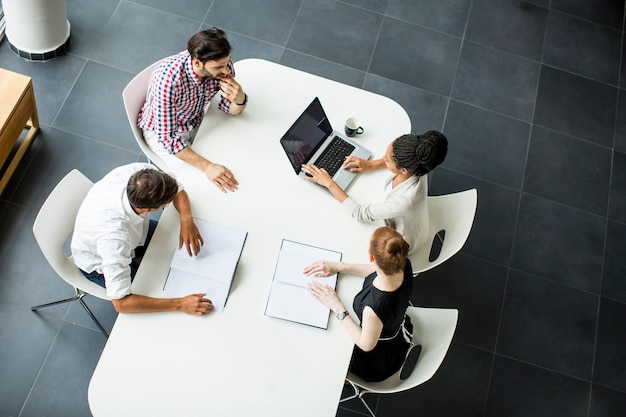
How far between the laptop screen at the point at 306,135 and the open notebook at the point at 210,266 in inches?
17.9

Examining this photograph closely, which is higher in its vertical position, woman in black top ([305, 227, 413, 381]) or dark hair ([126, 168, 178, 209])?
dark hair ([126, 168, 178, 209])

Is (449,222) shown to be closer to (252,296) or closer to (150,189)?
(252,296)

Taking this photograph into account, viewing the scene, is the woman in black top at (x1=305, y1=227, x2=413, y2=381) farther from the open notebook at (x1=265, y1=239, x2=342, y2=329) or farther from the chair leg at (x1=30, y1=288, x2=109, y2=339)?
the chair leg at (x1=30, y1=288, x2=109, y2=339)

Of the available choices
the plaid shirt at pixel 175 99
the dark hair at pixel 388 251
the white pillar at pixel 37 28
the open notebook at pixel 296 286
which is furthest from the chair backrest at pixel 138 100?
the dark hair at pixel 388 251

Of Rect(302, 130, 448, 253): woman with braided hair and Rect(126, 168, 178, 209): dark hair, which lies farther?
Rect(302, 130, 448, 253): woman with braided hair

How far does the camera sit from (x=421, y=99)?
4289 millimetres

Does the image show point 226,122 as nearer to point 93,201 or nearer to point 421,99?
point 93,201

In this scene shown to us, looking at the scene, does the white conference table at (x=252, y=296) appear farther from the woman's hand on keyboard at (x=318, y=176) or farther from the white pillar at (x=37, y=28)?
the white pillar at (x=37, y=28)

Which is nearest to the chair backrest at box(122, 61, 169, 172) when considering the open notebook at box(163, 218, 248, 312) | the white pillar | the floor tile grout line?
the open notebook at box(163, 218, 248, 312)

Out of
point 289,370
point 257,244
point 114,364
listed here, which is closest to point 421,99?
point 257,244

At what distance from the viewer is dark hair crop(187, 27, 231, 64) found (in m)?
2.73

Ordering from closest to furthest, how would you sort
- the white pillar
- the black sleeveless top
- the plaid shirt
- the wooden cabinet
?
the black sleeveless top < the plaid shirt < the wooden cabinet < the white pillar

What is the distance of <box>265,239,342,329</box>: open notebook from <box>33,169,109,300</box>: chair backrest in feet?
2.60

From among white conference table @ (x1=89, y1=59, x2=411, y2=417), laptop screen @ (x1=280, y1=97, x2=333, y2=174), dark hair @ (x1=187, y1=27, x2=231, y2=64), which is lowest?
white conference table @ (x1=89, y1=59, x2=411, y2=417)
